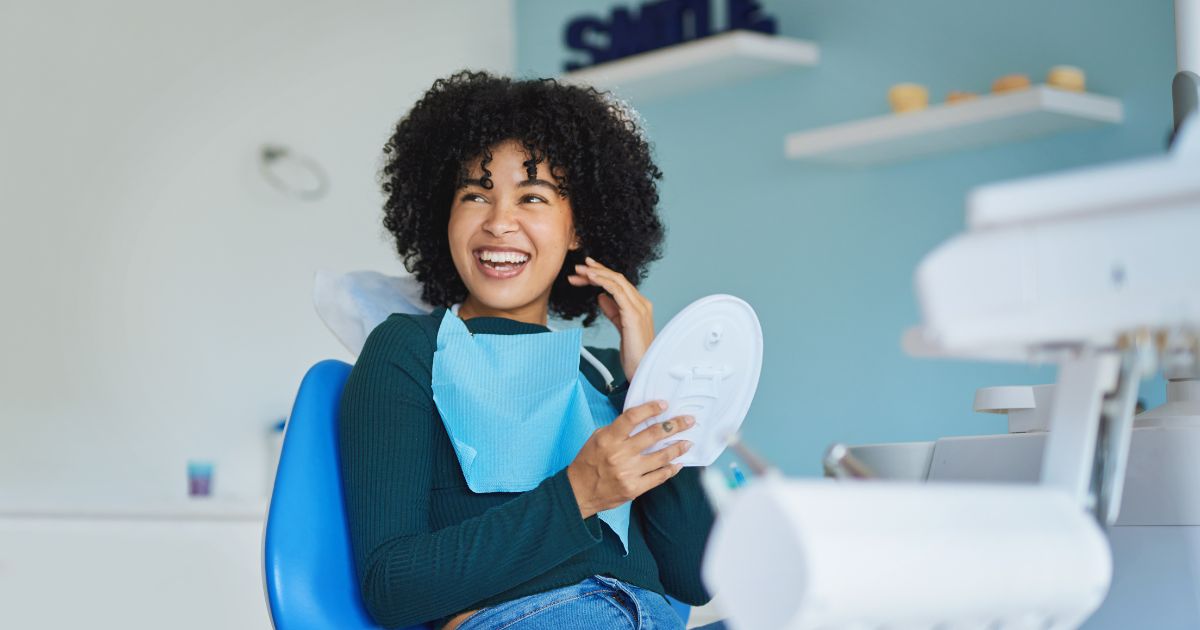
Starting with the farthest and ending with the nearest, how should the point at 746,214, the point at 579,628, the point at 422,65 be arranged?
the point at 422,65
the point at 746,214
the point at 579,628

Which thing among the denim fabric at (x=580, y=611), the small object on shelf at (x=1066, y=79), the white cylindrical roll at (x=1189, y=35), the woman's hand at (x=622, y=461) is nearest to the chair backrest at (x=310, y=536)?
the denim fabric at (x=580, y=611)

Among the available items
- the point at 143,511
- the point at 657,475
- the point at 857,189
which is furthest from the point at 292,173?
the point at 657,475

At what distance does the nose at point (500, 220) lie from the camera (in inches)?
57.9

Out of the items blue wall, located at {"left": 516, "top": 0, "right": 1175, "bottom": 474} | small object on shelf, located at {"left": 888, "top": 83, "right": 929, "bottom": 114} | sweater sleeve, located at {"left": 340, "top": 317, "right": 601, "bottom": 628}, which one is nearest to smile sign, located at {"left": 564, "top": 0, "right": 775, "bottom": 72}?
blue wall, located at {"left": 516, "top": 0, "right": 1175, "bottom": 474}

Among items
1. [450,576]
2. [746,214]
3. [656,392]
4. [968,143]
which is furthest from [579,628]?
[746,214]

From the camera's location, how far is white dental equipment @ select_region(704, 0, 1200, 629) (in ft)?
2.11

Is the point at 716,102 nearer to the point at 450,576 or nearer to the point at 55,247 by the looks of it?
the point at 55,247

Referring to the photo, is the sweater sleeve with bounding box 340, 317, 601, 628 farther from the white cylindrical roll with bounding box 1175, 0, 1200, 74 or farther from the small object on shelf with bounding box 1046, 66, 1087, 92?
the small object on shelf with bounding box 1046, 66, 1087, 92

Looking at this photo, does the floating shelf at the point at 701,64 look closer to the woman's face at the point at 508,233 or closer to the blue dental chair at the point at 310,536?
the woman's face at the point at 508,233

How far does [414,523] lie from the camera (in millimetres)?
1266

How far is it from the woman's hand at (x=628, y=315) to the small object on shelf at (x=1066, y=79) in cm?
147

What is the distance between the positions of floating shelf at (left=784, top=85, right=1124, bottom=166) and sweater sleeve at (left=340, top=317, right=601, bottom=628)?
166 cm

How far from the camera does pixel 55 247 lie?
2924 mm

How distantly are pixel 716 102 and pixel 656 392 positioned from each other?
231 cm
